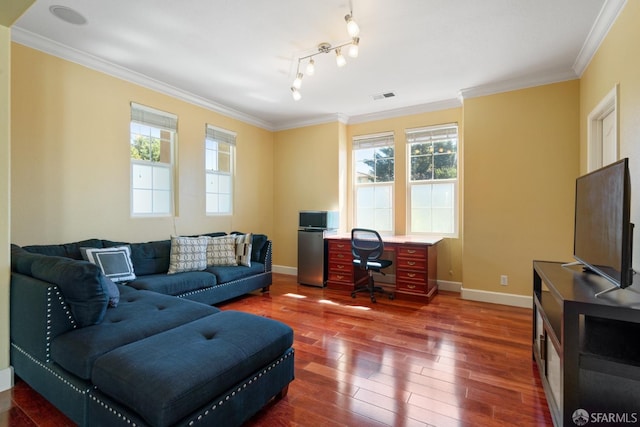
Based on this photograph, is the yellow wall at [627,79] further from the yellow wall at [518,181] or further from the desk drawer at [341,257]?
the desk drawer at [341,257]

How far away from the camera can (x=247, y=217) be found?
207 inches

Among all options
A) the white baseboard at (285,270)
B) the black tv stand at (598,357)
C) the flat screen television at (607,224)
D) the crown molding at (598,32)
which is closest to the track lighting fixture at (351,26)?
the flat screen television at (607,224)

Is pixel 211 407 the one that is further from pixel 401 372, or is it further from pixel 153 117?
pixel 153 117

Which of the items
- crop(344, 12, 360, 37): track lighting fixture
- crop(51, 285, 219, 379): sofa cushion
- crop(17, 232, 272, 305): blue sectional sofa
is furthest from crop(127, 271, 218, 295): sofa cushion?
crop(344, 12, 360, 37): track lighting fixture

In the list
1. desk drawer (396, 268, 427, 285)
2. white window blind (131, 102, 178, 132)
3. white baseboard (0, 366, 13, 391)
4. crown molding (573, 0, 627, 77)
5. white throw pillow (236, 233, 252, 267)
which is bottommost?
white baseboard (0, 366, 13, 391)

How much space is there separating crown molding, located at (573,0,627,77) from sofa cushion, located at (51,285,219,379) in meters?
3.83

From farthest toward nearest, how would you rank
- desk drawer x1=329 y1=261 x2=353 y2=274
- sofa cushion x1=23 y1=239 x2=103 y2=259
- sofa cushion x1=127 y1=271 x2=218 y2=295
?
1. desk drawer x1=329 y1=261 x2=353 y2=274
2. sofa cushion x1=127 y1=271 x2=218 y2=295
3. sofa cushion x1=23 y1=239 x2=103 y2=259

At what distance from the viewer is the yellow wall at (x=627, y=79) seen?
2.02 m

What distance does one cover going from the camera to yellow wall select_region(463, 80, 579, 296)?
352 cm

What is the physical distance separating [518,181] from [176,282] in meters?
4.19

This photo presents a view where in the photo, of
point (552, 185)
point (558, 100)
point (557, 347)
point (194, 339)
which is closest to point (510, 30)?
point (558, 100)

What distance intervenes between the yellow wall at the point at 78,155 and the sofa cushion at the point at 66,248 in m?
0.18

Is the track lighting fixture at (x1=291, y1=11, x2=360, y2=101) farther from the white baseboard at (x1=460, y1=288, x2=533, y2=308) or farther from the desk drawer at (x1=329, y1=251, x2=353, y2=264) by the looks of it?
the white baseboard at (x1=460, y1=288, x2=533, y2=308)

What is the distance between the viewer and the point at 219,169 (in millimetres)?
4785
